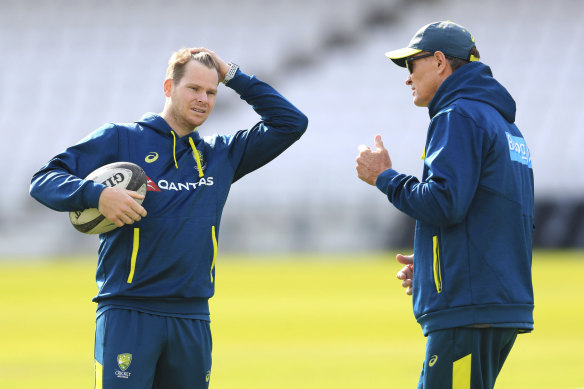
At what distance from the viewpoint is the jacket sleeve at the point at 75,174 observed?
4.26 meters

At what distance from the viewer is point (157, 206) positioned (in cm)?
448

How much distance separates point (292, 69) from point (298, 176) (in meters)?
6.80

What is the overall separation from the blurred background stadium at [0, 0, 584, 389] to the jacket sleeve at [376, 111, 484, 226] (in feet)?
14.2

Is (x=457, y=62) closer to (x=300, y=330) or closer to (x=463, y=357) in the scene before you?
(x=463, y=357)

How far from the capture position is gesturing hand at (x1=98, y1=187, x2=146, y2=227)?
417cm

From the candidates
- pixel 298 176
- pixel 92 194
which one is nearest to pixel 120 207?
pixel 92 194

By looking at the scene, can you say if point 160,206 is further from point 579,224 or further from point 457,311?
point 579,224

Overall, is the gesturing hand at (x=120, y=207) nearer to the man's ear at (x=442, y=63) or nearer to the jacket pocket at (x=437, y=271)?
the jacket pocket at (x=437, y=271)

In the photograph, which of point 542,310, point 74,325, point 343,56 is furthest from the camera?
point 343,56

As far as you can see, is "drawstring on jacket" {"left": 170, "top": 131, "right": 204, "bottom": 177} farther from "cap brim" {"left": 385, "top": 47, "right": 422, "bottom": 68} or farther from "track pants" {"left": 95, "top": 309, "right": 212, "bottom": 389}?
"cap brim" {"left": 385, "top": 47, "right": 422, "bottom": 68}

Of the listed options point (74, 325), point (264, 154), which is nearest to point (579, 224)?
point (74, 325)

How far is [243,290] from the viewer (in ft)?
54.1

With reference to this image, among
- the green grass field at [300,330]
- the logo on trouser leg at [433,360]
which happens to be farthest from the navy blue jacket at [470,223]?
the green grass field at [300,330]

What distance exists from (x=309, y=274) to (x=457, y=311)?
15759 mm
